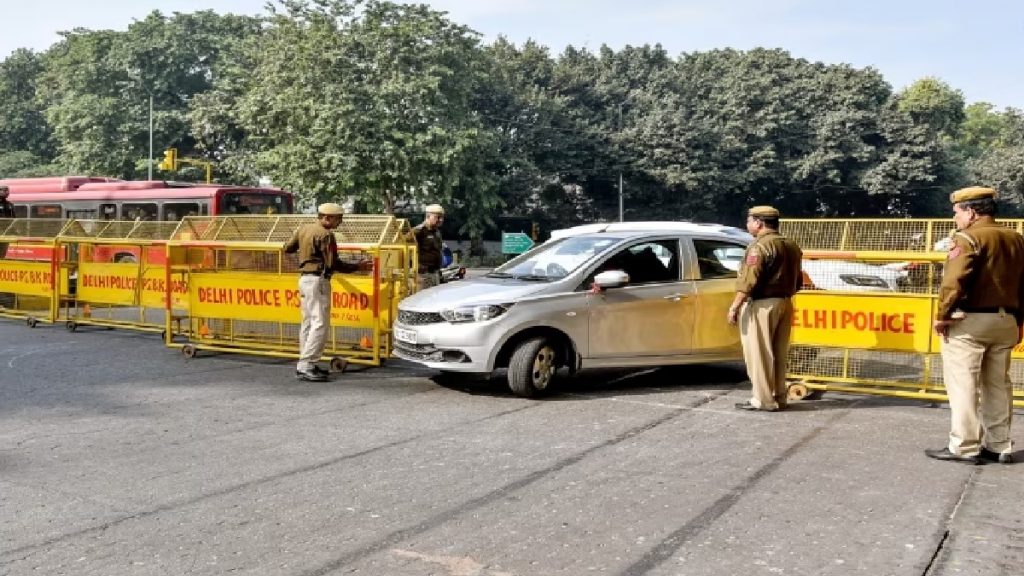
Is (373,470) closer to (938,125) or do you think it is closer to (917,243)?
(917,243)

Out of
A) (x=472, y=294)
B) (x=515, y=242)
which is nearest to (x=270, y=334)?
(x=472, y=294)

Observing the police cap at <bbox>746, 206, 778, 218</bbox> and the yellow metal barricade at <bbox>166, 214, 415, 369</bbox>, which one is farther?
the yellow metal barricade at <bbox>166, 214, 415, 369</bbox>

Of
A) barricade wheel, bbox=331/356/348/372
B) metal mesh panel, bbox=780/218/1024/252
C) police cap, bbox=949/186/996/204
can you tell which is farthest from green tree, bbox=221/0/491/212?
police cap, bbox=949/186/996/204

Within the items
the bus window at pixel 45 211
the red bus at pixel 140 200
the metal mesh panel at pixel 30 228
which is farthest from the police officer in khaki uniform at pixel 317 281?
the bus window at pixel 45 211

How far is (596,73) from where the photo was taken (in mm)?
53250

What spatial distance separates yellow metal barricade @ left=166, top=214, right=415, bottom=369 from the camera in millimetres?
10102

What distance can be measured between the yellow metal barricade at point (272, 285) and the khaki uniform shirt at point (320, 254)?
0.48 m

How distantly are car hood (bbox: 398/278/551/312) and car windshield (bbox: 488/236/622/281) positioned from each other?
0.27m

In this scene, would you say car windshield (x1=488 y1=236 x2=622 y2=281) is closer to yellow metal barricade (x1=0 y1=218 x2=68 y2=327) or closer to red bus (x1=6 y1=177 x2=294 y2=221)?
yellow metal barricade (x1=0 y1=218 x2=68 y2=327)

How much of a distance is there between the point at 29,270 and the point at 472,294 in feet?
30.4

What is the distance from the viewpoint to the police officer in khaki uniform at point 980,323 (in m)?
5.99

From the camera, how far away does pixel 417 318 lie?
8.69m

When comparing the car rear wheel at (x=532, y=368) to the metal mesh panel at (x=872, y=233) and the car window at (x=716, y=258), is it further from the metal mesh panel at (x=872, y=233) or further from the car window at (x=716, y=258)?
the metal mesh panel at (x=872, y=233)

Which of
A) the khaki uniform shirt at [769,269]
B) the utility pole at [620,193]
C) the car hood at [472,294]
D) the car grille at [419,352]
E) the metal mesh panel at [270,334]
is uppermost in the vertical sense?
the utility pole at [620,193]
